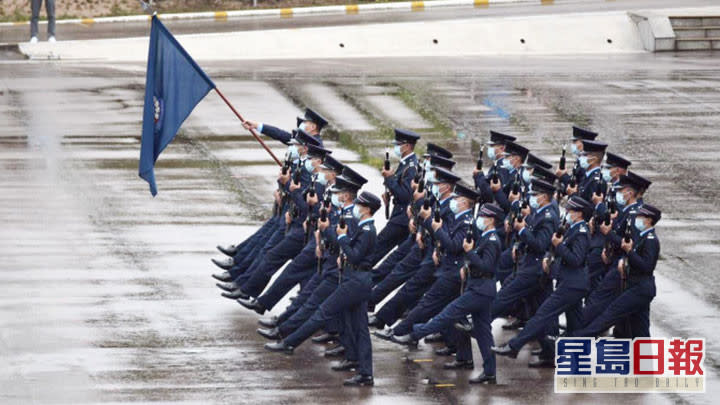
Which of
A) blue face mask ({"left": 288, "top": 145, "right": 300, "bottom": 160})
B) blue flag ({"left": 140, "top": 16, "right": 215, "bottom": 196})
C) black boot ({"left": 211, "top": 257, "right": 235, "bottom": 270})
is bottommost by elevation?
black boot ({"left": 211, "top": 257, "right": 235, "bottom": 270})

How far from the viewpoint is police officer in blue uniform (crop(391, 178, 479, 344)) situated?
12.1m

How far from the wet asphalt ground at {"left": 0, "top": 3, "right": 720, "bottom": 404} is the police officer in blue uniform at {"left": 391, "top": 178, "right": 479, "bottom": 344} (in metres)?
0.30

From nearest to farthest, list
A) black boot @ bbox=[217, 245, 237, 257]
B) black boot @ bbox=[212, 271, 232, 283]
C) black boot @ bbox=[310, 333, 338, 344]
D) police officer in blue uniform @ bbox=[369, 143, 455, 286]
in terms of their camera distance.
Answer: black boot @ bbox=[310, 333, 338, 344] → police officer in blue uniform @ bbox=[369, 143, 455, 286] → black boot @ bbox=[212, 271, 232, 283] → black boot @ bbox=[217, 245, 237, 257]

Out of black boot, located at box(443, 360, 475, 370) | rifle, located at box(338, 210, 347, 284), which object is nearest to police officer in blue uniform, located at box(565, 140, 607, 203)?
black boot, located at box(443, 360, 475, 370)

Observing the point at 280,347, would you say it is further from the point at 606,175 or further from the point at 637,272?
the point at 606,175

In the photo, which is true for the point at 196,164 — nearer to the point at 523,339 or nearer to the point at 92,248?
the point at 92,248

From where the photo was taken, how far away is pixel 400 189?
13.9 meters

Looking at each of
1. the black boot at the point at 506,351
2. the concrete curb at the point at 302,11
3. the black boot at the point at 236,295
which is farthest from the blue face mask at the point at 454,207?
the concrete curb at the point at 302,11

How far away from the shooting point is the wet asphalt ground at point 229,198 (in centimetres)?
1180

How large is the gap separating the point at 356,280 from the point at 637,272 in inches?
89.1

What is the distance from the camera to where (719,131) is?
21.6 m

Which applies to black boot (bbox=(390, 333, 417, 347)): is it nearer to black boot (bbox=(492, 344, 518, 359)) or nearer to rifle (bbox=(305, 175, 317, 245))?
black boot (bbox=(492, 344, 518, 359))

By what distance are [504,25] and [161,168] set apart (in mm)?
11026

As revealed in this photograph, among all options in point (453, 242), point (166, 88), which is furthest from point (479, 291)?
point (166, 88)
